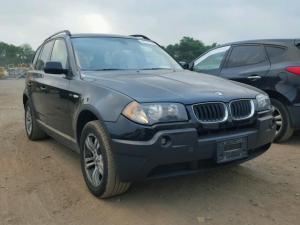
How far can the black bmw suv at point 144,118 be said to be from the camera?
356 cm

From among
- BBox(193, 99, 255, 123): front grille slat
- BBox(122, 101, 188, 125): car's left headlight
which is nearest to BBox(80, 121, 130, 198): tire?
BBox(122, 101, 188, 125): car's left headlight

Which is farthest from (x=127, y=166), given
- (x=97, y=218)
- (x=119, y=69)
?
(x=119, y=69)

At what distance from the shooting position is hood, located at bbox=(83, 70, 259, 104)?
373 cm

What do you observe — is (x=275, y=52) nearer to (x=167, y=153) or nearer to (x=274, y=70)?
(x=274, y=70)

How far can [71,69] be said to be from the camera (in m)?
4.84

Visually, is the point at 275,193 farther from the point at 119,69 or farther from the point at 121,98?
the point at 119,69

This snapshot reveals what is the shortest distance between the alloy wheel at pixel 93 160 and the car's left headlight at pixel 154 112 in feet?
1.83

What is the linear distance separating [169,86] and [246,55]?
3.43m

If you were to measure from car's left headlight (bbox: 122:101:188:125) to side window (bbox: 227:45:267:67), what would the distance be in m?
3.56

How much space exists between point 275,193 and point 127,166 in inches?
64.2

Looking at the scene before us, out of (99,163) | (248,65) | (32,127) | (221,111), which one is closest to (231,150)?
(221,111)

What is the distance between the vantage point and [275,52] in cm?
657

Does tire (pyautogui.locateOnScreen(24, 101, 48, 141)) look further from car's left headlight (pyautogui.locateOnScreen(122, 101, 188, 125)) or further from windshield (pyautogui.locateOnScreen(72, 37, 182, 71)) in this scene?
car's left headlight (pyautogui.locateOnScreen(122, 101, 188, 125))

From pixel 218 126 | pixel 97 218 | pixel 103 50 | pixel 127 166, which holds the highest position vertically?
pixel 103 50
